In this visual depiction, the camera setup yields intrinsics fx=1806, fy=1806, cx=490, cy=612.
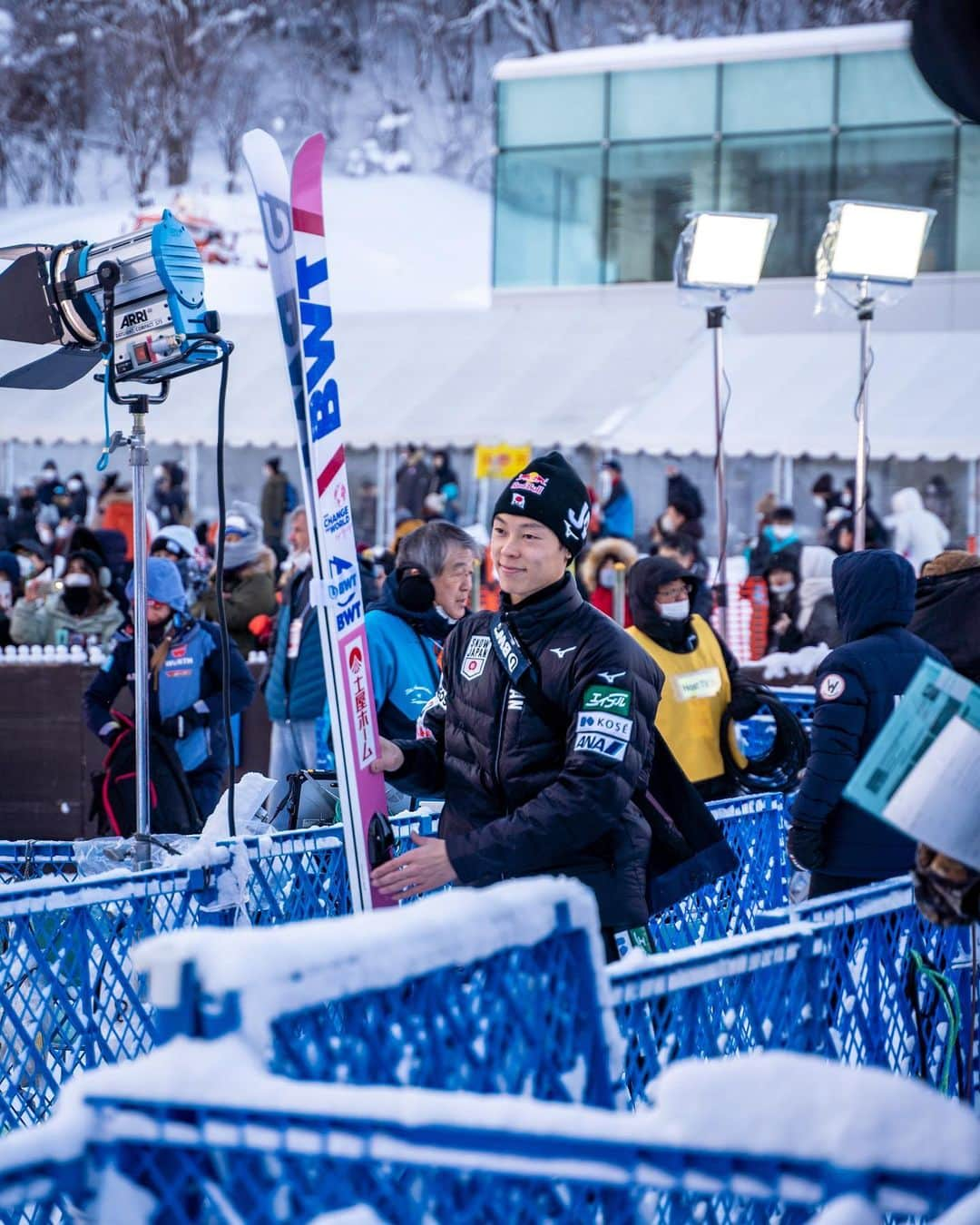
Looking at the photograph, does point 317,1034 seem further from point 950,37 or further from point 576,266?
point 576,266

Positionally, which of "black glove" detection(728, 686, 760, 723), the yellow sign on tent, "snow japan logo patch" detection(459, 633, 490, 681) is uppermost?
the yellow sign on tent

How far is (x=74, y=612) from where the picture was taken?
37.9ft

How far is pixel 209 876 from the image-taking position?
4.32 meters

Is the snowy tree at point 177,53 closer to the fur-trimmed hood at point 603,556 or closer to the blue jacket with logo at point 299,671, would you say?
the fur-trimmed hood at point 603,556

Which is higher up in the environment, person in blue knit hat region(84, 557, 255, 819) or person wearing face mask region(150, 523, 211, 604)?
person wearing face mask region(150, 523, 211, 604)

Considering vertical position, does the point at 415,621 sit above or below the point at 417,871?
above

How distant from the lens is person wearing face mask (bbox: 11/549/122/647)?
37.4 feet

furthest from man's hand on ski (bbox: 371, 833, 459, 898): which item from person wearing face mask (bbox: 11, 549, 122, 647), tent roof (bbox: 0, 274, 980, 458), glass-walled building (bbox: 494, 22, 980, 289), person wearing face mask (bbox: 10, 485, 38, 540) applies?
glass-walled building (bbox: 494, 22, 980, 289)

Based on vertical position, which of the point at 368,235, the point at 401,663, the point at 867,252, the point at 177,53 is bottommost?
the point at 401,663

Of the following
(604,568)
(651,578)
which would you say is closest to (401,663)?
(651,578)

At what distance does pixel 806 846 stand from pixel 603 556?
5.83 meters

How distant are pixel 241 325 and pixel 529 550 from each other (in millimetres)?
21567

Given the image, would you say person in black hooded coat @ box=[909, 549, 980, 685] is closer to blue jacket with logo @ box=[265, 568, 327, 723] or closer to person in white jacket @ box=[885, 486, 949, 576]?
blue jacket with logo @ box=[265, 568, 327, 723]

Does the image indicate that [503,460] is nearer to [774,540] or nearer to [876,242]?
[774,540]
